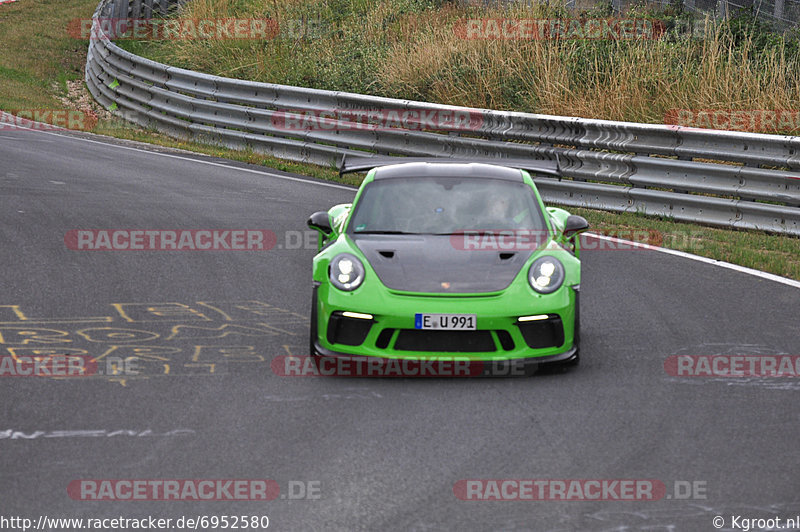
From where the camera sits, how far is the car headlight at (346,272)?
23.9ft

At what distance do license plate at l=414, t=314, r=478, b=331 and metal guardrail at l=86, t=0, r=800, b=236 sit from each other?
6.51m

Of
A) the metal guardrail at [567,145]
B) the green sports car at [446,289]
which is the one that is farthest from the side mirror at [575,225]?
A: the metal guardrail at [567,145]

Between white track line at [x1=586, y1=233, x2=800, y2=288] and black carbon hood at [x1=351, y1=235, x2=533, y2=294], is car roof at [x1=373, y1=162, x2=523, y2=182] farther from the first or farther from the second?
white track line at [x1=586, y1=233, x2=800, y2=288]

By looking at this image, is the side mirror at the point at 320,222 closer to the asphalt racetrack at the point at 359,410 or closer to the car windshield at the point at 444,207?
the car windshield at the point at 444,207

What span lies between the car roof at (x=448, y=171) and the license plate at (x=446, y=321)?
65.6 inches

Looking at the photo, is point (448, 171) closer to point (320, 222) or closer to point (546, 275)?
point (320, 222)

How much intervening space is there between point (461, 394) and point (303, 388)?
0.94 metres

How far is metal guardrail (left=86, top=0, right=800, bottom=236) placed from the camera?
12867 millimetres

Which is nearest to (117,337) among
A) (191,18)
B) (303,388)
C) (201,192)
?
(303,388)

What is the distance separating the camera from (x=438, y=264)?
7.39m

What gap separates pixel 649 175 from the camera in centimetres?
1383

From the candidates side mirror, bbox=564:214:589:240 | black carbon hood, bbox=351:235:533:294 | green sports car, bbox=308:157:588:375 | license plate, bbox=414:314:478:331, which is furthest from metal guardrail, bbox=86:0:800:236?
license plate, bbox=414:314:478:331

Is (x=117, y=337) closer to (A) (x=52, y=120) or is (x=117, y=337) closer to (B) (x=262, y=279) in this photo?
(B) (x=262, y=279)

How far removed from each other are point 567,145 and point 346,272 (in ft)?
25.9
